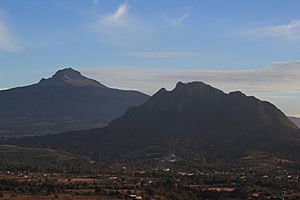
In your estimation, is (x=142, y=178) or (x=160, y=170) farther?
(x=160, y=170)

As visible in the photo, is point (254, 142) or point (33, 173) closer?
point (33, 173)

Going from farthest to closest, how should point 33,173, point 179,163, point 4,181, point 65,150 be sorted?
point 65,150
point 179,163
point 33,173
point 4,181

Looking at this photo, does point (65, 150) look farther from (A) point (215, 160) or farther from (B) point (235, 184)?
(B) point (235, 184)

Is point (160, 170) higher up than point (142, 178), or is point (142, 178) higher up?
point (160, 170)

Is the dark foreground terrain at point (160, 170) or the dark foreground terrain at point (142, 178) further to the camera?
the dark foreground terrain at point (160, 170)

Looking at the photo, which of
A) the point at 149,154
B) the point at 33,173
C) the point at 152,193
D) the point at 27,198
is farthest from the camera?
the point at 149,154

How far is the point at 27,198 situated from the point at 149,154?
9873 centimetres

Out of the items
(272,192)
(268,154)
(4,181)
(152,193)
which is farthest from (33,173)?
(268,154)

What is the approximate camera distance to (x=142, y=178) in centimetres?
12462

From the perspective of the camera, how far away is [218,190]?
102 metres

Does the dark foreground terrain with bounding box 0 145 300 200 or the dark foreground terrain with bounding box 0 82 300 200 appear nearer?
the dark foreground terrain with bounding box 0 145 300 200

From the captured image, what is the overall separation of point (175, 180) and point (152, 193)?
20700mm

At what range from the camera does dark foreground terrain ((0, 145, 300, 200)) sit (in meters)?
95.6

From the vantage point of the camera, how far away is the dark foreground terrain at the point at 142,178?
95.6m
